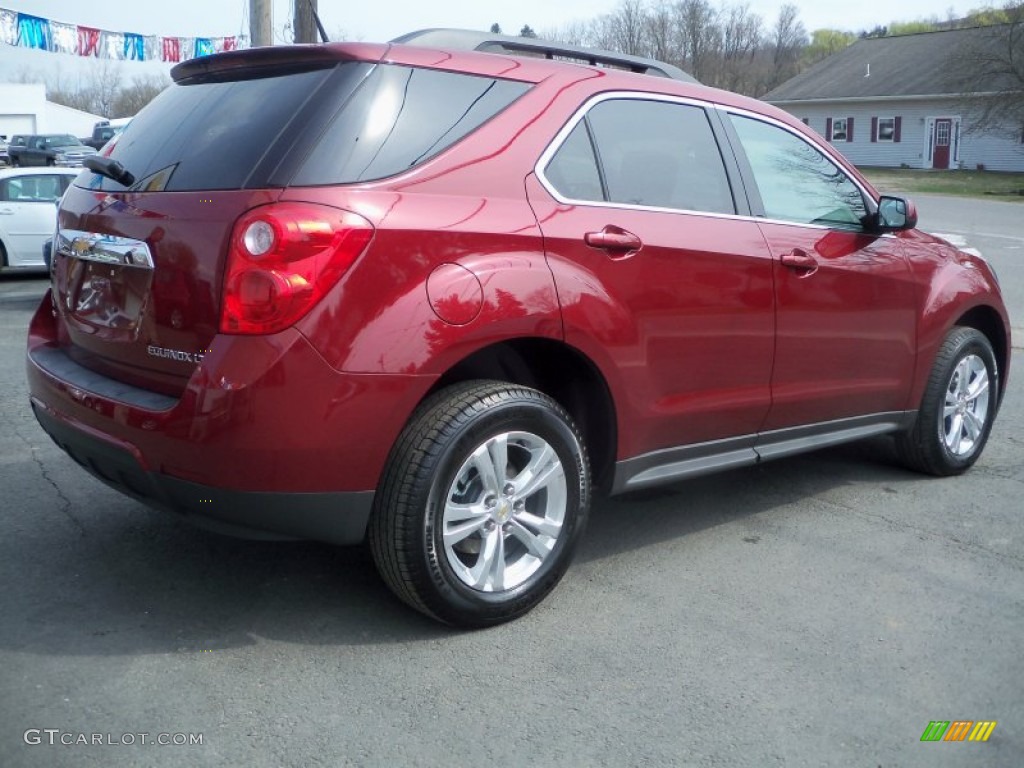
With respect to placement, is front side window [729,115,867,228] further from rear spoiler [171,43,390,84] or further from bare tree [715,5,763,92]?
bare tree [715,5,763,92]

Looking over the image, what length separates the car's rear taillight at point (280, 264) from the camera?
3.28 m

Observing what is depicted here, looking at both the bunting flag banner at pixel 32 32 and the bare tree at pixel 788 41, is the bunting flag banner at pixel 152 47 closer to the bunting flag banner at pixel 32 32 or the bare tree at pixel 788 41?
the bunting flag banner at pixel 32 32

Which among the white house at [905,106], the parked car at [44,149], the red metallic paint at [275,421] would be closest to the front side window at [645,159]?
the red metallic paint at [275,421]

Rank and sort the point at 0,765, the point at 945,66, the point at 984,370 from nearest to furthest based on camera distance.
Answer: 1. the point at 0,765
2. the point at 984,370
3. the point at 945,66

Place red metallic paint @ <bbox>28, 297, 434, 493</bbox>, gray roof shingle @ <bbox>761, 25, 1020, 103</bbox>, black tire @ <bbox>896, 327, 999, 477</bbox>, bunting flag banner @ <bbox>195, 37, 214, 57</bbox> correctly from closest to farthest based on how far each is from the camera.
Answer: red metallic paint @ <bbox>28, 297, 434, 493</bbox> → black tire @ <bbox>896, 327, 999, 477</bbox> → bunting flag banner @ <bbox>195, 37, 214, 57</bbox> → gray roof shingle @ <bbox>761, 25, 1020, 103</bbox>

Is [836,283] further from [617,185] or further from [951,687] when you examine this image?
[951,687]

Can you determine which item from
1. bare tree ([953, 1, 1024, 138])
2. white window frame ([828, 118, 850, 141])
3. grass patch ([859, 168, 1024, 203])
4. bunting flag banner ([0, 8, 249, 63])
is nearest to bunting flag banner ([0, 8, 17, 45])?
bunting flag banner ([0, 8, 249, 63])

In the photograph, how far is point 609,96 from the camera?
4.21 metres

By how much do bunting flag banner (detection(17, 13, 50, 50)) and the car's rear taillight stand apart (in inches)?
911

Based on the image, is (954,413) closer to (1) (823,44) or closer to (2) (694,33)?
(2) (694,33)

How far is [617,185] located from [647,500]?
173cm

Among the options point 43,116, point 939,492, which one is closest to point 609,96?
point 939,492

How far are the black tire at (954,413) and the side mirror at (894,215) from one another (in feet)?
2.41

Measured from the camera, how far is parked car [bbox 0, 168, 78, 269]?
15.0 metres
